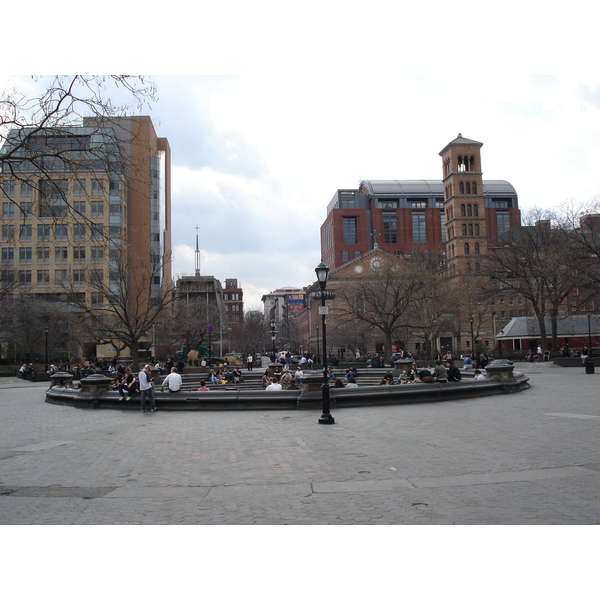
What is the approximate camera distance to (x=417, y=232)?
426 ft

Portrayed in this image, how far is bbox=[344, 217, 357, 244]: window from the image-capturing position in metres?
126

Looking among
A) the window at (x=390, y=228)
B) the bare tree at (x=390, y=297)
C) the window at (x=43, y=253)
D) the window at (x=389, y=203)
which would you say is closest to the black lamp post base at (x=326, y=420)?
the window at (x=43, y=253)

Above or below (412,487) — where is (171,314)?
above

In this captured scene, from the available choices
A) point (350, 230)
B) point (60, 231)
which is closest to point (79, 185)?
point (60, 231)

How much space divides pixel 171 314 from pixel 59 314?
1143 cm

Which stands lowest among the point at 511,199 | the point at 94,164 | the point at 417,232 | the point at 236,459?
the point at 236,459

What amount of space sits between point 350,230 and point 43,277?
70595 millimetres

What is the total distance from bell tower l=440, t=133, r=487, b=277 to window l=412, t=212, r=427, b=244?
30.1 meters

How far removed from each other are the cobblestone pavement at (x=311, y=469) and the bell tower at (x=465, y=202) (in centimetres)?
8446

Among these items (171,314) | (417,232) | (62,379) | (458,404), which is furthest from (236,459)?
Answer: (417,232)

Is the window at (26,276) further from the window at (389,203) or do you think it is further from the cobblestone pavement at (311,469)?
the window at (389,203)

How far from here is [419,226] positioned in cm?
13025

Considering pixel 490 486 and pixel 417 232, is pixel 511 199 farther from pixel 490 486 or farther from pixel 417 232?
pixel 490 486

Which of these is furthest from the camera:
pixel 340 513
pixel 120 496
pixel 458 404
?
pixel 458 404
